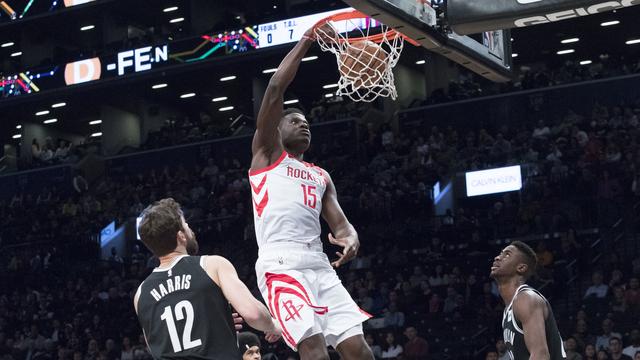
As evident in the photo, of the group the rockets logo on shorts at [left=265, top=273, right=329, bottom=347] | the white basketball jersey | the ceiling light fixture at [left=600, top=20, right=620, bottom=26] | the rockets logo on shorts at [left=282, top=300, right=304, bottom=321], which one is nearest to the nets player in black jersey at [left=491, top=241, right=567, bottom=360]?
the rockets logo on shorts at [left=265, top=273, right=329, bottom=347]

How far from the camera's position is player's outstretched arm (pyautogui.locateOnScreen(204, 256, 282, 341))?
4.93 meters

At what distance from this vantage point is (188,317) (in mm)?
5039

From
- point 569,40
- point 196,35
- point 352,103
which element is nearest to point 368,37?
point 352,103

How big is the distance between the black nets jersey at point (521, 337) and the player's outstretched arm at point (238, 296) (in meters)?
2.57

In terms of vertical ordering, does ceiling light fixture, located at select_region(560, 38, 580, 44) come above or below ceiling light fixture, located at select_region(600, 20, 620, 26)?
below

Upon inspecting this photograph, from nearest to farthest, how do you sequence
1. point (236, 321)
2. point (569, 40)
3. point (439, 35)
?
point (236, 321)
point (439, 35)
point (569, 40)

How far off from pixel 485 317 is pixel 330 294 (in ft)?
38.4

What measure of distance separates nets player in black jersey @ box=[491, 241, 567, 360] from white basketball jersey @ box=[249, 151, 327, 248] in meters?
1.47

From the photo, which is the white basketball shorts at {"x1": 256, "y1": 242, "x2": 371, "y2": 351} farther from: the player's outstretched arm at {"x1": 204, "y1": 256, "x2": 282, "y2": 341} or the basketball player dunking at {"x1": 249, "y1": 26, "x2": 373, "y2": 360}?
the player's outstretched arm at {"x1": 204, "y1": 256, "x2": 282, "y2": 341}

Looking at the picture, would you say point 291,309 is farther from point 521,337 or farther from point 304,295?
point 521,337

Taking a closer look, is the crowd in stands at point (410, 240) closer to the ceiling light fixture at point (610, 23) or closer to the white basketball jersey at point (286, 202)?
the ceiling light fixture at point (610, 23)

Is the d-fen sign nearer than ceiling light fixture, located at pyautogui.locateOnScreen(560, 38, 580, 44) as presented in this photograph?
Yes

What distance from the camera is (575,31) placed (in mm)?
34906

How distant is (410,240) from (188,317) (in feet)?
56.6
